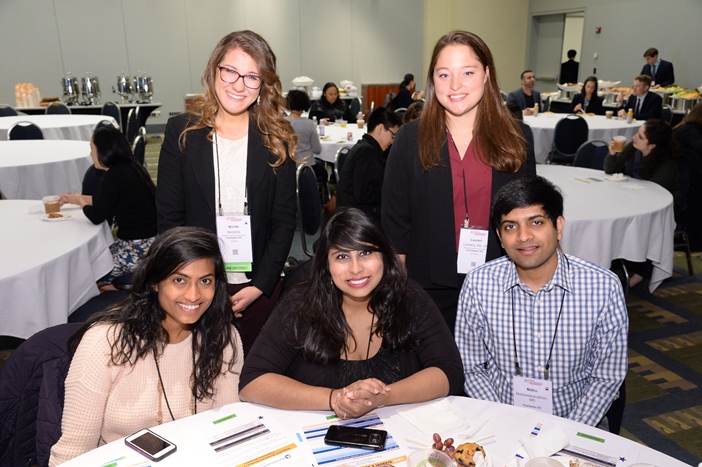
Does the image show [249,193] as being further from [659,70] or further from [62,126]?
[659,70]

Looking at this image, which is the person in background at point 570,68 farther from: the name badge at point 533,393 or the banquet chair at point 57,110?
the name badge at point 533,393

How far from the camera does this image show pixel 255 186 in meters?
2.15

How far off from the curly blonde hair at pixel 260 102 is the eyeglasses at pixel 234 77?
0.03 meters

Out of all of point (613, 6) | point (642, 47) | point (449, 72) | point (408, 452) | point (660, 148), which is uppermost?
point (613, 6)

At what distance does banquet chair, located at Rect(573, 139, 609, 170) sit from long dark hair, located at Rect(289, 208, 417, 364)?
4.10 metres

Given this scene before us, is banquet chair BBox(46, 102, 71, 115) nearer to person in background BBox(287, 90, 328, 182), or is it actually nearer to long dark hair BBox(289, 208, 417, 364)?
person in background BBox(287, 90, 328, 182)

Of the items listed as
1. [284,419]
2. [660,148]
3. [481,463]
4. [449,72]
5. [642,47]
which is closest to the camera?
[481,463]

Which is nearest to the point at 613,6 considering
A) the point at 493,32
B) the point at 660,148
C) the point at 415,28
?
the point at 493,32

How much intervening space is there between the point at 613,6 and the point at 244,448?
13.7 metres

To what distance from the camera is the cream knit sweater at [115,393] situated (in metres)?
1.50

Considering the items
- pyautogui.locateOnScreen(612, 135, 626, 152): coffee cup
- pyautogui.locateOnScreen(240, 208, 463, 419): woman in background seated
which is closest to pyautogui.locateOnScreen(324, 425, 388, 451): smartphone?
pyautogui.locateOnScreen(240, 208, 463, 419): woman in background seated

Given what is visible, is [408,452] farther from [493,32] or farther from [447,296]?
[493,32]

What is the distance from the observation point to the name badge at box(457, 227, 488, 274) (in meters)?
2.05

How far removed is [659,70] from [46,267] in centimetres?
1129
